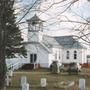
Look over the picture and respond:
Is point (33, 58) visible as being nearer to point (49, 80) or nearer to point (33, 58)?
point (33, 58)

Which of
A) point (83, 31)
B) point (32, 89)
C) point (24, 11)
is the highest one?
point (24, 11)

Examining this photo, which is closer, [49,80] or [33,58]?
[49,80]

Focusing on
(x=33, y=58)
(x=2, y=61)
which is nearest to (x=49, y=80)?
(x=2, y=61)

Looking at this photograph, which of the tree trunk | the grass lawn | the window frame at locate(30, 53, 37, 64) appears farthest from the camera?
the window frame at locate(30, 53, 37, 64)

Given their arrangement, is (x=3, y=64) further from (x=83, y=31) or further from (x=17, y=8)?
(x=83, y=31)

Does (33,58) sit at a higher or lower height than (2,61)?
higher

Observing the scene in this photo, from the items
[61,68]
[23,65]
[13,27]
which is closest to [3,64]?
[13,27]

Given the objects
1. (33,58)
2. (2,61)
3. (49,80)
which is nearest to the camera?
(2,61)

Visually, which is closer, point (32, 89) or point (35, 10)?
point (35, 10)

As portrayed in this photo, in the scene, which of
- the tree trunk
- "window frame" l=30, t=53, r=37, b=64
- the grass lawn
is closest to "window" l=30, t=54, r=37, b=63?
"window frame" l=30, t=53, r=37, b=64

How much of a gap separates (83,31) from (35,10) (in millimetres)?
3633

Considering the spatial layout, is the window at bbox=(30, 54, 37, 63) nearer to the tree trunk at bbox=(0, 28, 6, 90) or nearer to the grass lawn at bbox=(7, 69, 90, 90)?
the grass lawn at bbox=(7, 69, 90, 90)

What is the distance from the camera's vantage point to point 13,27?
15.2m

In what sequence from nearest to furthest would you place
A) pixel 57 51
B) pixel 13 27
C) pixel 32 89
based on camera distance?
pixel 13 27
pixel 32 89
pixel 57 51
